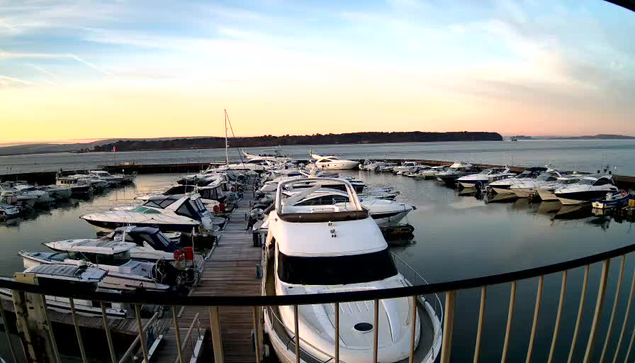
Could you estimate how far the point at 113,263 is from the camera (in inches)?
436

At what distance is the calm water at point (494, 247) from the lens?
32.9 feet

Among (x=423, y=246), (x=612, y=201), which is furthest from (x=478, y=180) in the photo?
(x=423, y=246)

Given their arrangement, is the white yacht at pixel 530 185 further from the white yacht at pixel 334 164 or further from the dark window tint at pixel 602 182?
the white yacht at pixel 334 164

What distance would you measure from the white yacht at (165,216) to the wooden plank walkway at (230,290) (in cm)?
149

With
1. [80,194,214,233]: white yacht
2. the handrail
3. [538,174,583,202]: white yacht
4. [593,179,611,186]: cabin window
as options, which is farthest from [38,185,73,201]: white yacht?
[593,179,611,186]: cabin window

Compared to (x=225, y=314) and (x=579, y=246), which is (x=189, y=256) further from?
(x=579, y=246)

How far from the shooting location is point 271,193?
24.3 m

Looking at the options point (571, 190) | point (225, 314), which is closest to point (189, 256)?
point (225, 314)

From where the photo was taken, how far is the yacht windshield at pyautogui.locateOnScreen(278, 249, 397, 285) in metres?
6.62

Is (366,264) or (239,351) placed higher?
(366,264)

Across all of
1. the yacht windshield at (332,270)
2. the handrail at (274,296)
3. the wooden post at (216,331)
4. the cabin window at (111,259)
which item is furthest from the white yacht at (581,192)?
the wooden post at (216,331)

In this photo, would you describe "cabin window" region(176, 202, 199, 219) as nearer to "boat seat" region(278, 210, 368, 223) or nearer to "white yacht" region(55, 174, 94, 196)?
"boat seat" region(278, 210, 368, 223)

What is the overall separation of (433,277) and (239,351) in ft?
28.5

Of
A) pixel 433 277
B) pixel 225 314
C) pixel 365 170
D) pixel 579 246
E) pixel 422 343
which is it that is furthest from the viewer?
pixel 365 170
